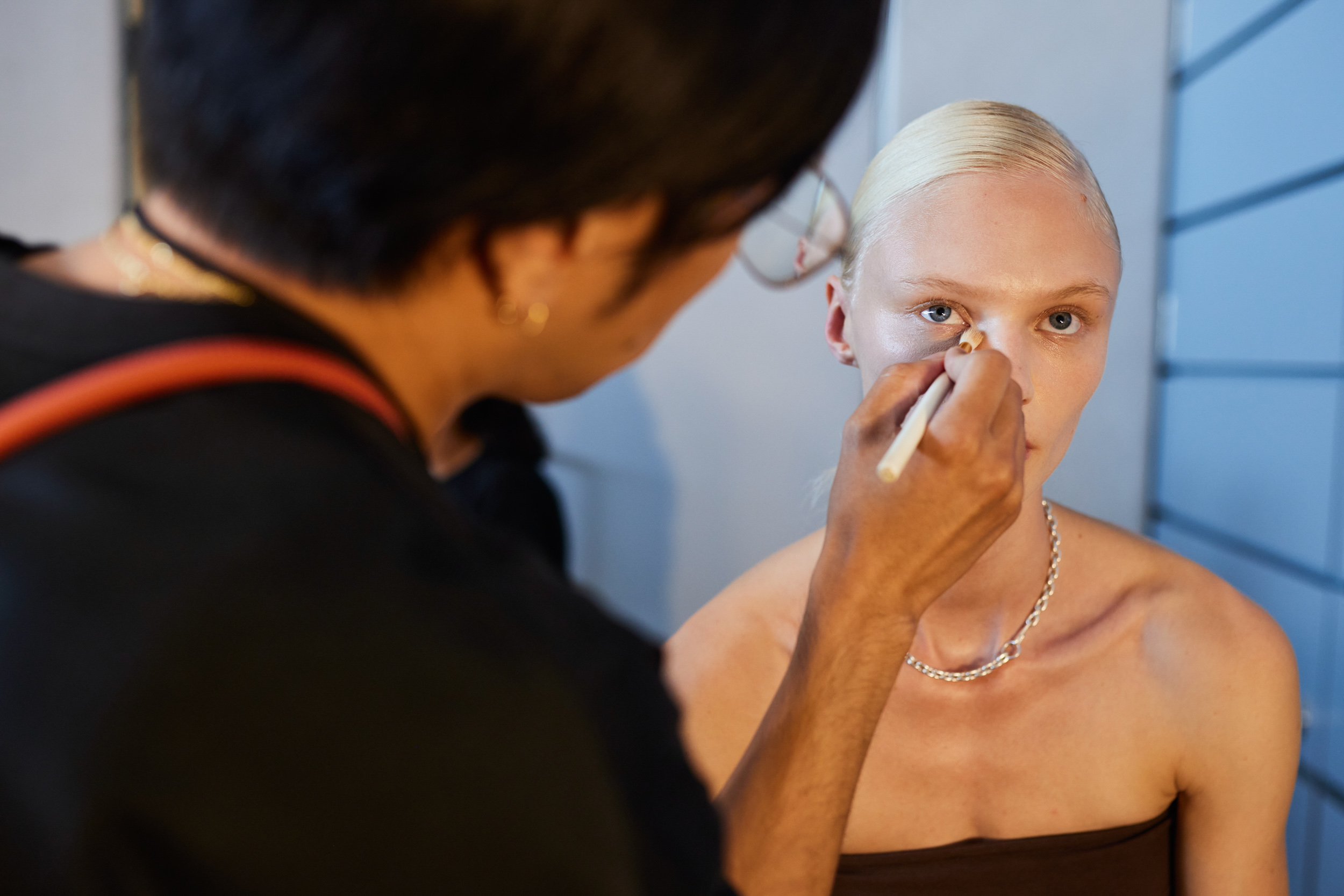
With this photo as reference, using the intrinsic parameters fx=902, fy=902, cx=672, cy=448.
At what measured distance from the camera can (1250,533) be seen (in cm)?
110

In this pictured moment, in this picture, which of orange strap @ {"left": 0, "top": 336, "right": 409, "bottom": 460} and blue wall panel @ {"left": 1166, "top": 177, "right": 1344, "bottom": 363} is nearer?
orange strap @ {"left": 0, "top": 336, "right": 409, "bottom": 460}

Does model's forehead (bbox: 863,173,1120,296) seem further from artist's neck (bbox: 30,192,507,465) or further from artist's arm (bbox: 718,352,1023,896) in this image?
artist's neck (bbox: 30,192,507,465)

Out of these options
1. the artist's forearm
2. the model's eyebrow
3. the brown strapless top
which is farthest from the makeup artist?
the brown strapless top

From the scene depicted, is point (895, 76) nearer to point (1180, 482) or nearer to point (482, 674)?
point (1180, 482)

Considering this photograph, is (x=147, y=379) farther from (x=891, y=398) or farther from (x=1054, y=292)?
(x=1054, y=292)

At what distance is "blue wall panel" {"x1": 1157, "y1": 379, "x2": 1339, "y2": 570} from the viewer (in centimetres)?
98

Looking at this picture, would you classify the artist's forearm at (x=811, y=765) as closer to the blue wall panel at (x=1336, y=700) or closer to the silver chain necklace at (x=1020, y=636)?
the silver chain necklace at (x=1020, y=636)

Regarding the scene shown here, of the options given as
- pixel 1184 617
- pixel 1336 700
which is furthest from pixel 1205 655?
pixel 1336 700

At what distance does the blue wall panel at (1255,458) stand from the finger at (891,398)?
59 cm

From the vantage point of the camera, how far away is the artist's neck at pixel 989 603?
2.81 ft

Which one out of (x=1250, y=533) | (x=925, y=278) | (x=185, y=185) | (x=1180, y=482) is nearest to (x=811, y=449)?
(x=1180, y=482)

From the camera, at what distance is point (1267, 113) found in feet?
3.37

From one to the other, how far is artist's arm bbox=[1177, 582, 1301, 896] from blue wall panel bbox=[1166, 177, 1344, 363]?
13.4 inches

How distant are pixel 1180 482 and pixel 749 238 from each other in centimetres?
88
